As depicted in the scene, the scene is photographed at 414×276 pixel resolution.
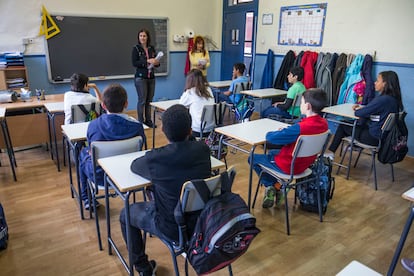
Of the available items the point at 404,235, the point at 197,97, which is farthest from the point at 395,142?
the point at 197,97

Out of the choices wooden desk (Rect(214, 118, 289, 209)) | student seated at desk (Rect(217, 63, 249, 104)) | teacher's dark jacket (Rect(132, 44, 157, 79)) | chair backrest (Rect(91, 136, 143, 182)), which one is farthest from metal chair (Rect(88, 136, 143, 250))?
teacher's dark jacket (Rect(132, 44, 157, 79))

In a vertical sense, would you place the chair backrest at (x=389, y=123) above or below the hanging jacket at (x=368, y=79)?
below

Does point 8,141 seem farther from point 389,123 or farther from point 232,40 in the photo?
point 232,40

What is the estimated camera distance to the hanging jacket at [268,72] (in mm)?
5890

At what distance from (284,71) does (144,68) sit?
7.85ft

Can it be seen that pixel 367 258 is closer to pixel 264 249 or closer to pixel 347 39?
pixel 264 249

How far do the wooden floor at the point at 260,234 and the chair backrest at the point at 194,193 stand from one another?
85cm

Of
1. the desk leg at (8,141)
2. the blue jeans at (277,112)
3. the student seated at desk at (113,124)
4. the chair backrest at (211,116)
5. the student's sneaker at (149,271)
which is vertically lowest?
the student's sneaker at (149,271)

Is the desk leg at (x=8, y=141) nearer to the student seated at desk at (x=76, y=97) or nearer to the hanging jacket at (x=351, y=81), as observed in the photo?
the student seated at desk at (x=76, y=97)

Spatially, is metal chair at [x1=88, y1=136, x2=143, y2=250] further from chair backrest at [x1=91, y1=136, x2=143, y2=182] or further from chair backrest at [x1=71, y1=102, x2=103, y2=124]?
chair backrest at [x1=71, y1=102, x2=103, y2=124]

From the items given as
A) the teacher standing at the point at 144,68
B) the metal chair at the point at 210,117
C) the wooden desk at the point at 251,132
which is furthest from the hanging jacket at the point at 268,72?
the wooden desk at the point at 251,132

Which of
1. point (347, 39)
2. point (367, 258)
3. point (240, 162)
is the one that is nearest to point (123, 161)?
point (367, 258)

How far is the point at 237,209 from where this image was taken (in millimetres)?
1424

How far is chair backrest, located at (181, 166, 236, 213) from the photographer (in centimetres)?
146
